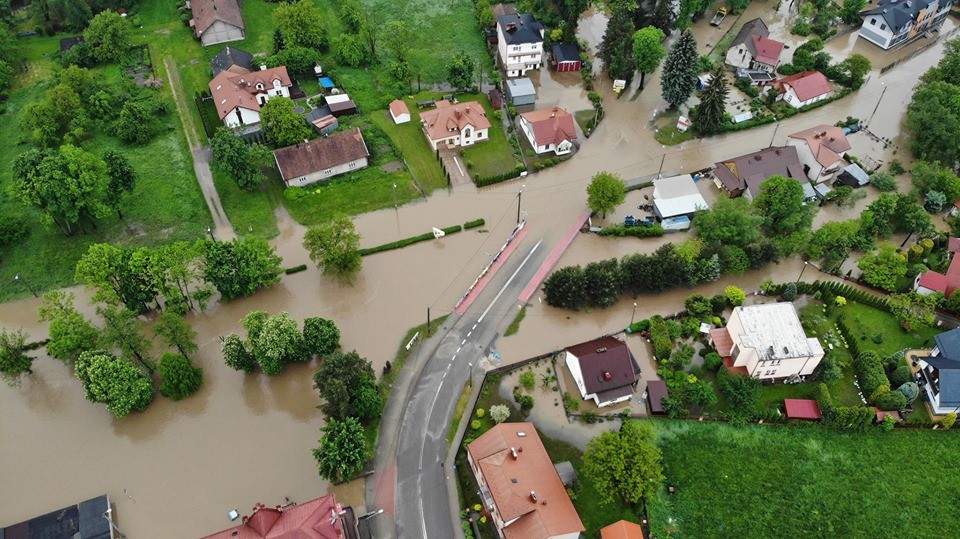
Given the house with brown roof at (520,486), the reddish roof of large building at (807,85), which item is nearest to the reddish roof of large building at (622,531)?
the house with brown roof at (520,486)

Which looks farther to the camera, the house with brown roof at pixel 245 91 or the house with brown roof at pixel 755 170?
the house with brown roof at pixel 245 91

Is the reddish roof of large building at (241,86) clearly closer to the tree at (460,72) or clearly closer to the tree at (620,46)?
the tree at (460,72)

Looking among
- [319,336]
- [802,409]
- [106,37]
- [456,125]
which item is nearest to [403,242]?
[319,336]

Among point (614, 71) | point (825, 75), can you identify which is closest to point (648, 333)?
point (614, 71)

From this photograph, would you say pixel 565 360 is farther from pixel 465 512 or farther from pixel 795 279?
pixel 795 279

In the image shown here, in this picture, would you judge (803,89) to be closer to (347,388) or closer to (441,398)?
(441,398)

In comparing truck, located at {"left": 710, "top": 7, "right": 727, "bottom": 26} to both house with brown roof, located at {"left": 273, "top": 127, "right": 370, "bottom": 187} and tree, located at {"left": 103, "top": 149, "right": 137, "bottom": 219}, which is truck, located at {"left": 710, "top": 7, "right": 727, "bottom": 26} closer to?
house with brown roof, located at {"left": 273, "top": 127, "right": 370, "bottom": 187}
